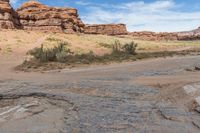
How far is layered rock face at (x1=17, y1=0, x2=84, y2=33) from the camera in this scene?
69.8 meters

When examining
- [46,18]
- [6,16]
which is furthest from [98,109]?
[46,18]

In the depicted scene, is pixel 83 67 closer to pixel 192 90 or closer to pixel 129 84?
pixel 129 84

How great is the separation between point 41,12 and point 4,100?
67.2 metres

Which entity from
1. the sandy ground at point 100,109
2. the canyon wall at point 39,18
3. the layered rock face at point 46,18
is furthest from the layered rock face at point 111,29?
the sandy ground at point 100,109

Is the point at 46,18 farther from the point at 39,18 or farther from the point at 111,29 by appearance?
the point at 111,29

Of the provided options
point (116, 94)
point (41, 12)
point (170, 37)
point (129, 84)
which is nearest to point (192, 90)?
point (116, 94)

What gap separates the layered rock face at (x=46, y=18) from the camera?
69.8 meters

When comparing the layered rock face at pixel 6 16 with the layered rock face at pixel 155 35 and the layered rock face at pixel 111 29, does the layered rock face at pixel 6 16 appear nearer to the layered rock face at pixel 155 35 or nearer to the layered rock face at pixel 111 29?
the layered rock face at pixel 111 29

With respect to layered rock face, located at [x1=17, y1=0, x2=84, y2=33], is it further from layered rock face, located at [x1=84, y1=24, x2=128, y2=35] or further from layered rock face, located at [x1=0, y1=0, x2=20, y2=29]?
layered rock face, located at [x1=84, y1=24, x2=128, y2=35]

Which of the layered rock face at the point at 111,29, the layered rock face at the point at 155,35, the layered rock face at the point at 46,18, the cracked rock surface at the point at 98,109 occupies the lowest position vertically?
the layered rock face at the point at 155,35

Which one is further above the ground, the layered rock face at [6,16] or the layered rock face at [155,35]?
the layered rock face at [6,16]

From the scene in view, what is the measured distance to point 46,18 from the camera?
7156cm

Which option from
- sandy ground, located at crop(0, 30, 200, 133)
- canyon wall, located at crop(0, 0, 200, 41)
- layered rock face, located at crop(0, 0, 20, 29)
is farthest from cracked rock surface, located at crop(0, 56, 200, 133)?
canyon wall, located at crop(0, 0, 200, 41)

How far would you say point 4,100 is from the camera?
364 inches
